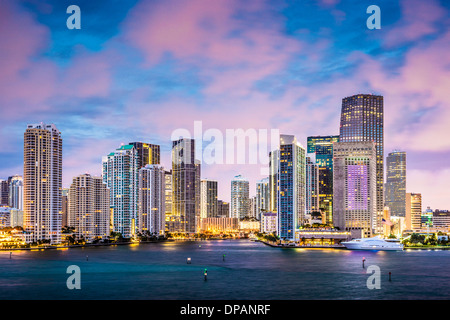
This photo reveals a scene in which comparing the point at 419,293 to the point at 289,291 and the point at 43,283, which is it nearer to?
the point at 289,291

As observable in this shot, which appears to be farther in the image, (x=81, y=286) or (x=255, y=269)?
(x=255, y=269)

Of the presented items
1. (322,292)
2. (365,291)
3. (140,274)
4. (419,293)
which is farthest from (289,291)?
(140,274)

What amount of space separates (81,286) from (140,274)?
1970 cm

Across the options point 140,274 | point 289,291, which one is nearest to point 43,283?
point 140,274

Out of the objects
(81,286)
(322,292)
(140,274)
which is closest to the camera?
(322,292)

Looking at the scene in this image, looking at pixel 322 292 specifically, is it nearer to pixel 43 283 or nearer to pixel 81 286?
pixel 81 286
